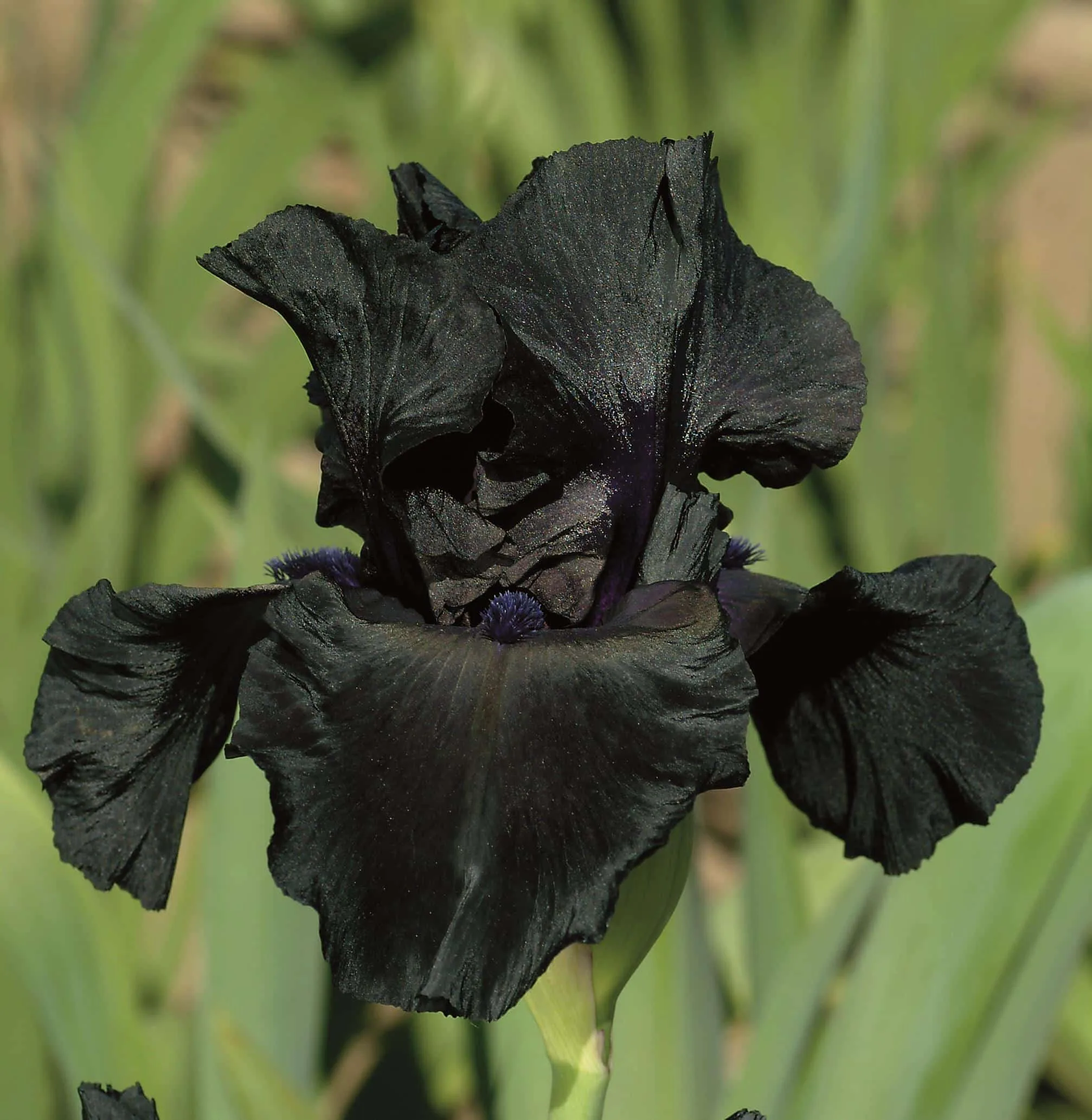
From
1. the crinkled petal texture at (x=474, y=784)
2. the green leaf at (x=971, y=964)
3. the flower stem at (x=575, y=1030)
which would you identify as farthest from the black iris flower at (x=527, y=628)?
the green leaf at (x=971, y=964)

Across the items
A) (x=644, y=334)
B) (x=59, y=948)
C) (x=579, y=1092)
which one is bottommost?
(x=59, y=948)

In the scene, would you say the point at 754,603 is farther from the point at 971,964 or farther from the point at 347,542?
the point at 347,542

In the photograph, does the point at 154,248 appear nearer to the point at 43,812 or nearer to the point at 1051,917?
the point at 43,812

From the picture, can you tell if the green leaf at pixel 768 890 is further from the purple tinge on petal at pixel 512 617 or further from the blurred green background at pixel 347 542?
the purple tinge on petal at pixel 512 617

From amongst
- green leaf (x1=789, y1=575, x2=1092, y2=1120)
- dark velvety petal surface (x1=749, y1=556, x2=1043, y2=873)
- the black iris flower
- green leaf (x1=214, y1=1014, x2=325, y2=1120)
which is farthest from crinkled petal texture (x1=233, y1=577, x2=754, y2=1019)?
green leaf (x1=789, y1=575, x2=1092, y2=1120)

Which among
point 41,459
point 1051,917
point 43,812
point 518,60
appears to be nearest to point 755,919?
point 1051,917

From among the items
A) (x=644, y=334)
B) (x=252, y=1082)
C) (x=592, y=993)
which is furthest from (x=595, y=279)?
(x=252, y=1082)
